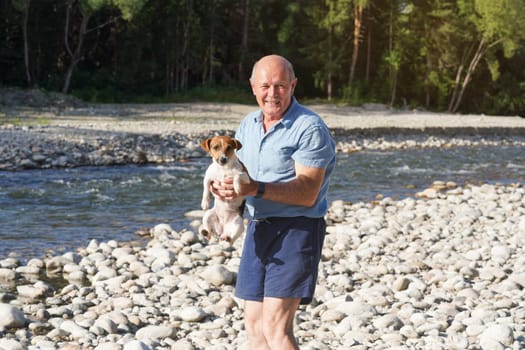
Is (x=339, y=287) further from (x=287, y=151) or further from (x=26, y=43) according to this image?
(x=26, y=43)

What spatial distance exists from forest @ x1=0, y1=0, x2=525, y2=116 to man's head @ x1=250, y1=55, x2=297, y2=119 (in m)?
25.4

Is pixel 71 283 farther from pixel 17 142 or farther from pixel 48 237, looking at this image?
pixel 17 142

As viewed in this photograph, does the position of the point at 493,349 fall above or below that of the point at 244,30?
below

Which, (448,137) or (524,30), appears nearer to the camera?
(448,137)

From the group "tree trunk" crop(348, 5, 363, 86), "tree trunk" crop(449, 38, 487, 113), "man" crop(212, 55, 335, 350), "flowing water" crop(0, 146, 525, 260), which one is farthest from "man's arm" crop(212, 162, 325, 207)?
"tree trunk" crop(449, 38, 487, 113)

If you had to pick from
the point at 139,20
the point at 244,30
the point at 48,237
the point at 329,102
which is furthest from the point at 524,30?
the point at 48,237

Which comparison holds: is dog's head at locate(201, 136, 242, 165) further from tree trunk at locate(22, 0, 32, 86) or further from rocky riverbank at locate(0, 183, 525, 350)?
tree trunk at locate(22, 0, 32, 86)

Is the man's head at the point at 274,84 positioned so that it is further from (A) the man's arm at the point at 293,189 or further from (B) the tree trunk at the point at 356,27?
(B) the tree trunk at the point at 356,27

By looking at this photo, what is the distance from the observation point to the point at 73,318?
18.2 ft

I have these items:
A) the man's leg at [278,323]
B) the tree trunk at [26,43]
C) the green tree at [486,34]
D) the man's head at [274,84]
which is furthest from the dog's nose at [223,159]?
the green tree at [486,34]

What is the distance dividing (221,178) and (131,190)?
9729mm

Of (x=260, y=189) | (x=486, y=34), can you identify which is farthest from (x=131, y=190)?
(x=486, y=34)

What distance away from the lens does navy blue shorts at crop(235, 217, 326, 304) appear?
3055 mm

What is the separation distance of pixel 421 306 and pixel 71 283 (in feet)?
9.64
